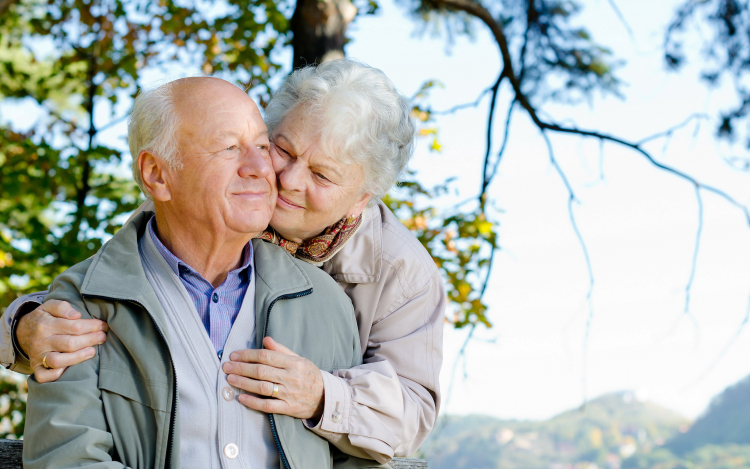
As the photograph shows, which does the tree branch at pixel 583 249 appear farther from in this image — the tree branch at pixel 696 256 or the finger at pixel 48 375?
the finger at pixel 48 375

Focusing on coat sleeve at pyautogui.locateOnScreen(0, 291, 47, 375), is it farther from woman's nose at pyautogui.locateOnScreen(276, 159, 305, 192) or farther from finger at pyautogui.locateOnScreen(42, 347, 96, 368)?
woman's nose at pyautogui.locateOnScreen(276, 159, 305, 192)

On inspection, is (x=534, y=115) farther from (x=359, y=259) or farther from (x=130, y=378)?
(x=130, y=378)

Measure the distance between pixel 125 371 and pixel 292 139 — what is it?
782 millimetres

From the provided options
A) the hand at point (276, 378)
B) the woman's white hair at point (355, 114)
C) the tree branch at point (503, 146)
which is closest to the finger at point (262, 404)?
the hand at point (276, 378)

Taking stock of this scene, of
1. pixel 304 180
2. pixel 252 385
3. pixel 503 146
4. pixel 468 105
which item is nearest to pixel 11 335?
pixel 252 385

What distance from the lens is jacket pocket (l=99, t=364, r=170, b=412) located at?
4.97 ft

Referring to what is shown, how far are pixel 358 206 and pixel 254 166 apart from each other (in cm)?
43

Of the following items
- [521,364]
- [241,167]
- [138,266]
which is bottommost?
[138,266]

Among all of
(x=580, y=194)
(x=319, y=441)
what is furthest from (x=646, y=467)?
(x=319, y=441)

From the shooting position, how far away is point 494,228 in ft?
12.6

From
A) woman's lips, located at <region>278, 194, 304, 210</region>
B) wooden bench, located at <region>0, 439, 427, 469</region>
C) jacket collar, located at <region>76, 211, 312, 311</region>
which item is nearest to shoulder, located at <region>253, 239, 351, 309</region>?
jacket collar, located at <region>76, 211, 312, 311</region>

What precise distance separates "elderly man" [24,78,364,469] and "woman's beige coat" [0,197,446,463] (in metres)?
0.09

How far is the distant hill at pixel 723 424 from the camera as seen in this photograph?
1359 inches

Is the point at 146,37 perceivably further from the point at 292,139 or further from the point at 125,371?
the point at 125,371
